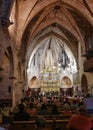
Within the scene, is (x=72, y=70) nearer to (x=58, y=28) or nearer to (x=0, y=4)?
(x=58, y=28)

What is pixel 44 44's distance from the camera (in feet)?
157

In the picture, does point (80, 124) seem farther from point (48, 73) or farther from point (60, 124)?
point (48, 73)

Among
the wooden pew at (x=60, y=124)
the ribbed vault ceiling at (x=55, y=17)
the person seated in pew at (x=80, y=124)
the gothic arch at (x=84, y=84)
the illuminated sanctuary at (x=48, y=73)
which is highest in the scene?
the ribbed vault ceiling at (x=55, y=17)

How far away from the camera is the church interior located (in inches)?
901

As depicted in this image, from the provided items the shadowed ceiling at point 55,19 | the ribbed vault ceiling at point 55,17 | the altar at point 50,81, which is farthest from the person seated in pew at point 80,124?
the altar at point 50,81

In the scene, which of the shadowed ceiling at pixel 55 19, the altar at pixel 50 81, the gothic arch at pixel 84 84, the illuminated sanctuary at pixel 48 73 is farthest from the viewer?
the altar at pixel 50 81

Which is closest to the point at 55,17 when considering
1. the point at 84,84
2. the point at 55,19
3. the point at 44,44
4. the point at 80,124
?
the point at 55,19

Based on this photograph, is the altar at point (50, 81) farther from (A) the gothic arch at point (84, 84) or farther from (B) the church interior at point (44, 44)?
(A) the gothic arch at point (84, 84)

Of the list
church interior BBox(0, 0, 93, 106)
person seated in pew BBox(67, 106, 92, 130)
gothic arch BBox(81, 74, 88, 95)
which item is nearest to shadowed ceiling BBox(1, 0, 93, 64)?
church interior BBox(0, 0, 93, 106)

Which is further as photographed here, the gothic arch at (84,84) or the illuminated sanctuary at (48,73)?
the illuminated sanctuary at (48,73)

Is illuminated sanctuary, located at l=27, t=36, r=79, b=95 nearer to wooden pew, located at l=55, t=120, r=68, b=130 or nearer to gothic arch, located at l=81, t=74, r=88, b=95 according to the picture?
gothic arch, located at l=81, t=74, r=88, b=95

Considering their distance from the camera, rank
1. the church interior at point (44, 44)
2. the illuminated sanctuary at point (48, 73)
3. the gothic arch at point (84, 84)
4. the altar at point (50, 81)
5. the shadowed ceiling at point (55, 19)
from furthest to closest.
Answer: the altar at point (50, 81) < the illuminated sanctuary at point (48, 73) < the gothic arch at point (84, 84) < the shadowed ceiling at point (55, 19) < the church interior at point (44, 44)

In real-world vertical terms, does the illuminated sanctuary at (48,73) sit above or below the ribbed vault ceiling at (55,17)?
below

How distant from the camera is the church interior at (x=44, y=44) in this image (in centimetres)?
2289
